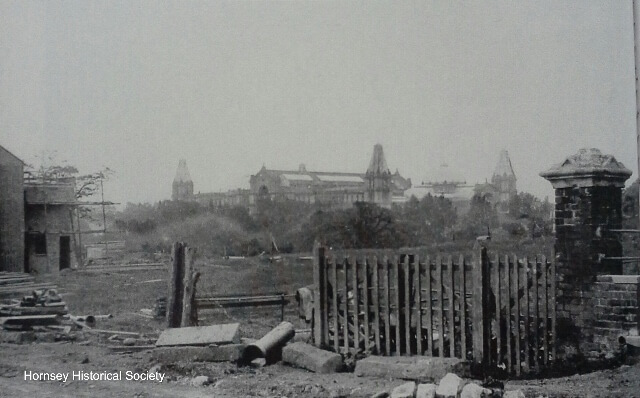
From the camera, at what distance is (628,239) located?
591cm

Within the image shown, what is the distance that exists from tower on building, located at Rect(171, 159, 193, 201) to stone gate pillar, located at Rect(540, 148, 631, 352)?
469cm

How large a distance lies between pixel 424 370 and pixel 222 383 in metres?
1.98

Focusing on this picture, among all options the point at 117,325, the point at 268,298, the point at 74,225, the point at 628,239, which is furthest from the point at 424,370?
the point at 74,225

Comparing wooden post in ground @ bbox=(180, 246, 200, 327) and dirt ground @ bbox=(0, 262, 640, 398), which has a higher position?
wooden post in ground @ bbox=(180, 246, 200, 327)

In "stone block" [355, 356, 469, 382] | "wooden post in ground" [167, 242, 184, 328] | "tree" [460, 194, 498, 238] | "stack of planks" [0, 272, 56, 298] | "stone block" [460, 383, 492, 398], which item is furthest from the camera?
"tree" [460, 194, 498, 238]

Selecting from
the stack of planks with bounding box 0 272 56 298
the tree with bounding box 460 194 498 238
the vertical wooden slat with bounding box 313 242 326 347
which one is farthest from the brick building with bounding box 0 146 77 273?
the tree with bounding box 460 194 498 238

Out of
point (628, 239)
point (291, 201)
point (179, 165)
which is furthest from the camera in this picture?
point (291, 201)

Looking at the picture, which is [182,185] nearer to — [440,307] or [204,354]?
[204,354]

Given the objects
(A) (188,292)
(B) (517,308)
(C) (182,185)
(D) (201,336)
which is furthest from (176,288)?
(B) (517,308)

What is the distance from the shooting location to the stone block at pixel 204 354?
6039 millimetres

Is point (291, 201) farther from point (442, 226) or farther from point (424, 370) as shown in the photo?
point (424, 370)

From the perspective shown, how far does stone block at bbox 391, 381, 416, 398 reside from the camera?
477 centimetres

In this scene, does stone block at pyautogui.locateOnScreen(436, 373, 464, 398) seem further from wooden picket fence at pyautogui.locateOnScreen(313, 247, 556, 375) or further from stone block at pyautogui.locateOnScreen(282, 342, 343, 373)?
stone block at pyautogui.locateOnScreen(282, 342, 343, 373)

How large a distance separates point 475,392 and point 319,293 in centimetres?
239
